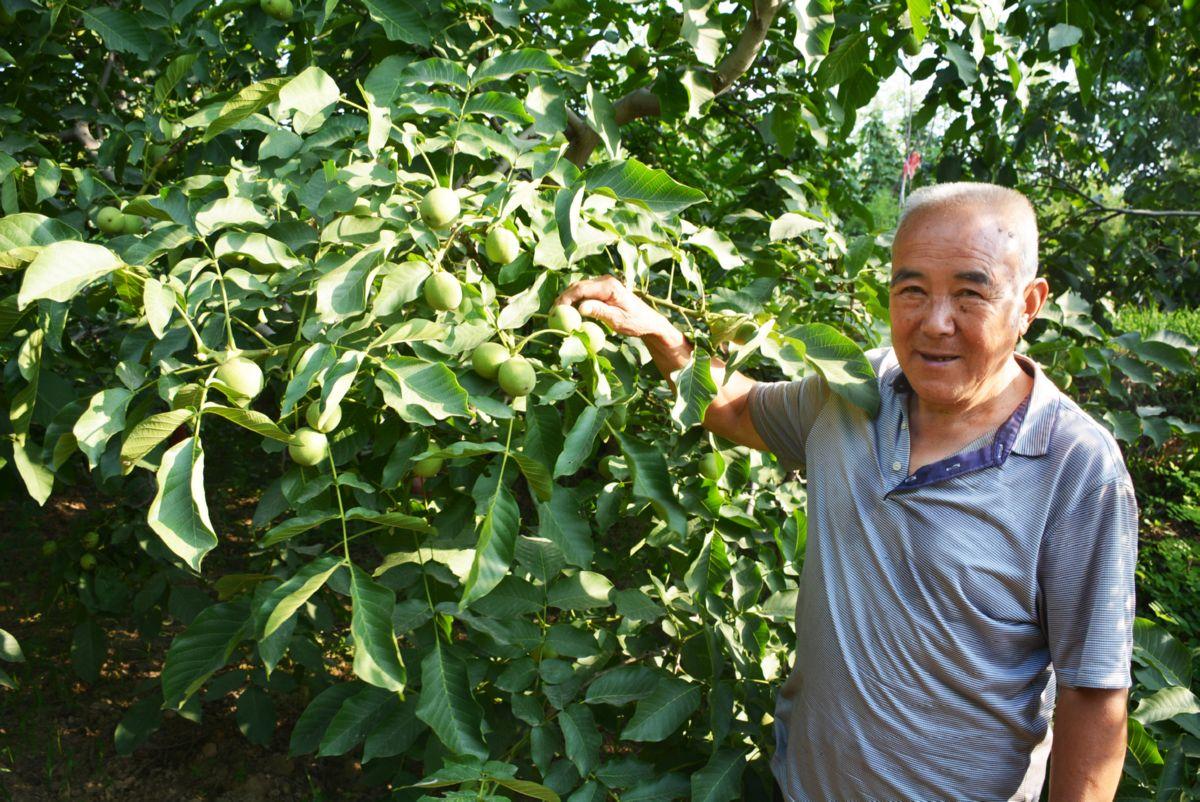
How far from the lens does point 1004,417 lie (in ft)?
4.86

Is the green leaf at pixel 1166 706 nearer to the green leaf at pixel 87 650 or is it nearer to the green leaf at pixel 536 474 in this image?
the green leaf at pixel 536 474

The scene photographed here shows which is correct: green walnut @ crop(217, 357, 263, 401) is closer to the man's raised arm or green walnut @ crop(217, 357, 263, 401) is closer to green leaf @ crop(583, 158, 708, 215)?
the man's raised arm

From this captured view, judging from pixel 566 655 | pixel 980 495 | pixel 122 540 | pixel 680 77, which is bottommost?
pixel 122 540

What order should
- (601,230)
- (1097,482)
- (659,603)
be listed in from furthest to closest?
1. (659,603)
2. (601,230)
3. (1097,482)

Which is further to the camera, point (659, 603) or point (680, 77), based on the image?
point (680, 77)

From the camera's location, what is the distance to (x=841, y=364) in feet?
5.29

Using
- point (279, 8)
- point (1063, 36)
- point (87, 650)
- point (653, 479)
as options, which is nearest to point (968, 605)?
point (653, 479)

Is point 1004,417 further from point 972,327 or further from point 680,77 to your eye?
point 680,77

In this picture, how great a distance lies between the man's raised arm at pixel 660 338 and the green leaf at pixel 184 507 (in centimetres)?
65

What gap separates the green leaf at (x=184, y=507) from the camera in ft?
4.21

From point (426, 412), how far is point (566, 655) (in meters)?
0.65

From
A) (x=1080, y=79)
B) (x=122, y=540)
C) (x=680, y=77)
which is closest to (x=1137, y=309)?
(x=1080, y=79)

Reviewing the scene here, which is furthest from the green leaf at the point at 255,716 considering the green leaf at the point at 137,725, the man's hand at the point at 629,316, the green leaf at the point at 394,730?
the man's hand at the point at 629,316

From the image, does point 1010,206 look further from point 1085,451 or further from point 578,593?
point 578,593
